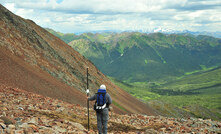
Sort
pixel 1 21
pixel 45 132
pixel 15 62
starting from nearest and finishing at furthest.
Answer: pixel 45 132 → pixel 15 62 → pixel 1 21

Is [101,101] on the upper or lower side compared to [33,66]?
lower

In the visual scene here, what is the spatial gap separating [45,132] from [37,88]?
3116 cm

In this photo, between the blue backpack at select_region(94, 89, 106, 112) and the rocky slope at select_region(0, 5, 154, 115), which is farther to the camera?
the rocky slope at select_region(0, 5, 154, 115)

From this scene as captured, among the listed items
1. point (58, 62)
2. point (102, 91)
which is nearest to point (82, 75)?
point (58, 62)

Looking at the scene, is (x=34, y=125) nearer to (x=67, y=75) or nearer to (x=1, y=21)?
(x=67, y=75)

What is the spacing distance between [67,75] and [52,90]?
1791cm

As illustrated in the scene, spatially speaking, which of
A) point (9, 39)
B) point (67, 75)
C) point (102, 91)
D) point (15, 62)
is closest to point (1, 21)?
point (9, 39)

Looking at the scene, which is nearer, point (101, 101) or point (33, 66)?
point (101, 101)

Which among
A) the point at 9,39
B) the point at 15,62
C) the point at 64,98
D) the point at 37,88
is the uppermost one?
the point at 9,39

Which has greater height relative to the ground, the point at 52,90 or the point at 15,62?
the point at 15,62

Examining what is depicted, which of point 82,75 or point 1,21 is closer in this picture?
point 1,21

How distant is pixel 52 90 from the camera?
1831 inches

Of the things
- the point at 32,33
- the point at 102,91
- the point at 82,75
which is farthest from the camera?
the point at 82,75

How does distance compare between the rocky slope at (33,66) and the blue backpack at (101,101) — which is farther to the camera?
the rocky slope at (33,66)
